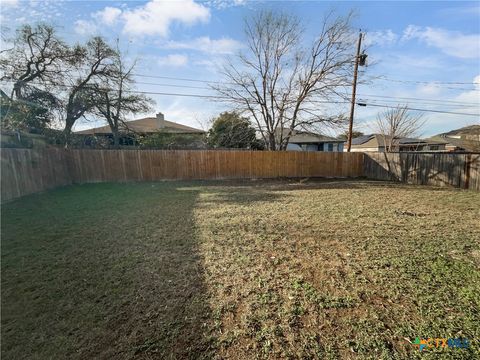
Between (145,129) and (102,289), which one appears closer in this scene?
(102,289)

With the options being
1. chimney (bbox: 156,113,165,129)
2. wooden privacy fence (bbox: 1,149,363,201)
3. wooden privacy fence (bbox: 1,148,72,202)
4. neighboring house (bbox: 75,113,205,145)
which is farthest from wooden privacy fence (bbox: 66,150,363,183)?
chimney (bbox: 156,113,165,129)

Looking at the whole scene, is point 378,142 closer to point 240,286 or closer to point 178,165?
point 178,165

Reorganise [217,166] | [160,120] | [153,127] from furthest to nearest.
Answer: [160,120] < [153,127] < [217,166]

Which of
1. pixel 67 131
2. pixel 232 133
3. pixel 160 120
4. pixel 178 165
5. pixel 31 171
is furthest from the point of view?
pixel 160 120

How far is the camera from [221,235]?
12.5 ft

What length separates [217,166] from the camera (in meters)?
11.4

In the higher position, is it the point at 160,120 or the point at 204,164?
the point at 160,120

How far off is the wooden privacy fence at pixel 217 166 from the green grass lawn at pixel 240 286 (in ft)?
12.7

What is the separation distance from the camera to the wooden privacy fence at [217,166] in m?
7.59

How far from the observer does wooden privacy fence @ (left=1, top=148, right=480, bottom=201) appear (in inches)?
299

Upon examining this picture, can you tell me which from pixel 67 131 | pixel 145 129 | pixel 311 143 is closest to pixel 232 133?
pixel 145 129

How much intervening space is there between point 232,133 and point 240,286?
44.5 ft

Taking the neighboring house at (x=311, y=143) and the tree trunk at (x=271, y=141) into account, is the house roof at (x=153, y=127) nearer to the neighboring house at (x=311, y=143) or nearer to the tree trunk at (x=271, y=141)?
the tree trunk at (x=271, y=141)

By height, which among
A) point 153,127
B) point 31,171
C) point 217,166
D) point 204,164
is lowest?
point 217,166
